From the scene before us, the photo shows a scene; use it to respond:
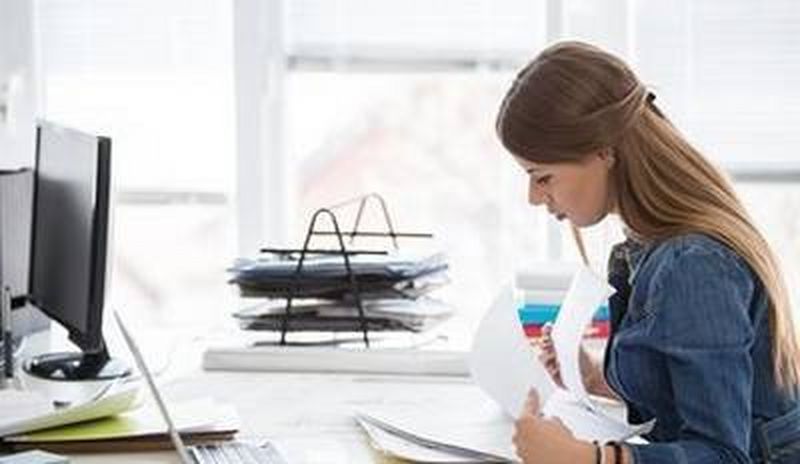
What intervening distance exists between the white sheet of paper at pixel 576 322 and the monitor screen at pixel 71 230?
0.68 m

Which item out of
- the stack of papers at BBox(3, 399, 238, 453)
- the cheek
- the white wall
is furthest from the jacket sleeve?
the white wall

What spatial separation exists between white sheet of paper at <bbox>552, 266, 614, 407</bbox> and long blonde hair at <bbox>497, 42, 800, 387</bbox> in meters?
0.15

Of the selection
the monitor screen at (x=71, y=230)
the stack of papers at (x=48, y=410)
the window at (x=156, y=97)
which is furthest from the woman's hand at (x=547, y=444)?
the window at (x=156, y=97)

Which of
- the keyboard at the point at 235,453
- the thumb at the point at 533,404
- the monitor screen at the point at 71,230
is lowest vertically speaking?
the keyboard at the point at 235,453

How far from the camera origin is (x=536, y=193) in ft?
5.23

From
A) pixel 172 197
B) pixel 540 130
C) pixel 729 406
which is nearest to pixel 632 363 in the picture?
pixel 729 406

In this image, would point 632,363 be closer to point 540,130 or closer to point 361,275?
point 540,130

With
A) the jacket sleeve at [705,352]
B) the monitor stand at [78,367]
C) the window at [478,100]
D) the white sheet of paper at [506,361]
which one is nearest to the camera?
the jacket sleeve at [705,352]

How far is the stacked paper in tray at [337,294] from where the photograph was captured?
2248 mm

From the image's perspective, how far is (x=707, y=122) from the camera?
2834 mm

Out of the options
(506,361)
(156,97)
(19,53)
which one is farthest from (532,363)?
(19,53)

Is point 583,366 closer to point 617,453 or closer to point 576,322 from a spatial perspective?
point 576,322

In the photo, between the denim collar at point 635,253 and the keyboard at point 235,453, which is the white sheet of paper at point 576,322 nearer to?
the denim collar at point 635,253

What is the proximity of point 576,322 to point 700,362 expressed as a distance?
1.03 ft
